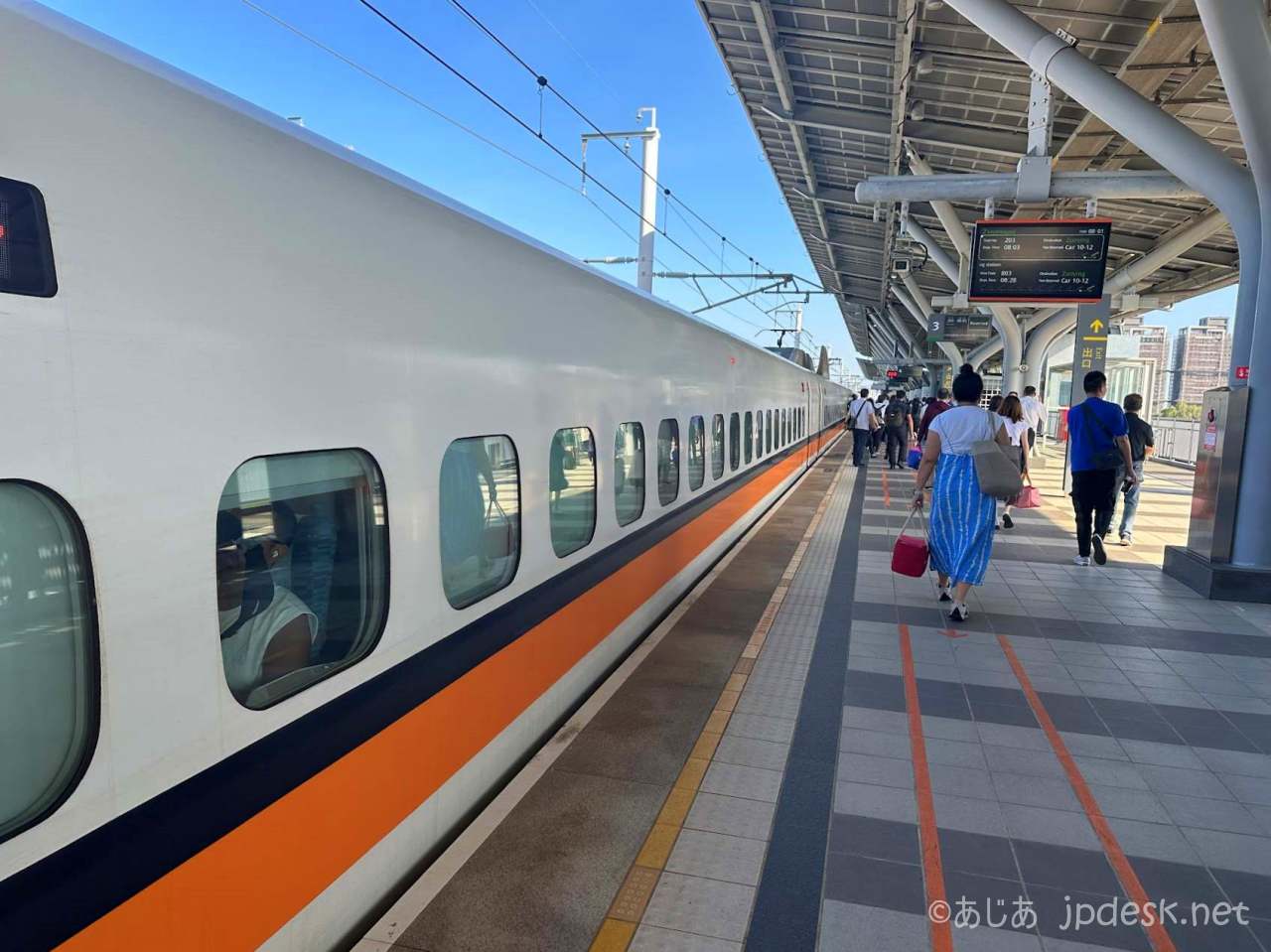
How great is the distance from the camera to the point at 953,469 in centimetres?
603

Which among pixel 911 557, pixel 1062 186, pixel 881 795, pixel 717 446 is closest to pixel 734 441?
pixel 717 446

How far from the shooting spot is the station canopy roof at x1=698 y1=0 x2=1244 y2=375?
29.8ft

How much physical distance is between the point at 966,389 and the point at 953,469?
0.68 m

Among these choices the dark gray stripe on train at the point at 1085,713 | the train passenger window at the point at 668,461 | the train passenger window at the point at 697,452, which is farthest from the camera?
the train passenger window at the point at 697,452

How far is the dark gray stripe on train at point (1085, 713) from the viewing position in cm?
428

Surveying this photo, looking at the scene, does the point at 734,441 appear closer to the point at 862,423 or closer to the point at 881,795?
the point at 881,795

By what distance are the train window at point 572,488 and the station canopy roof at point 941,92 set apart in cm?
713

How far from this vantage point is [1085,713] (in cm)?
455

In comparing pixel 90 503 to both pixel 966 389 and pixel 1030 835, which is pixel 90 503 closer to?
pixel 1030 835

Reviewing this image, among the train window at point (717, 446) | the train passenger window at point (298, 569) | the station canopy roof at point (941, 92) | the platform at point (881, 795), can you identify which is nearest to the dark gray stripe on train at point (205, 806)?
the train passenger window at point (298, 569)

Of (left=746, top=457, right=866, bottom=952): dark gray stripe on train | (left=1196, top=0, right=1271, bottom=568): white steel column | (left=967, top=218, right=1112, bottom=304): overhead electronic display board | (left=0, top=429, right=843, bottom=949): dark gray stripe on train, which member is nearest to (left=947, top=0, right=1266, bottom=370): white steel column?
(left=1196, top=0, right=1271, bottom=568): white steel column

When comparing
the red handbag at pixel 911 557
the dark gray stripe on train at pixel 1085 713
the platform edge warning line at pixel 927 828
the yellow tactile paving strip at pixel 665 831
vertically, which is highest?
the red handbag at pixel 911 557

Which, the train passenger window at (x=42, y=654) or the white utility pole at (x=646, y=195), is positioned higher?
the white utility pole at (x=646, y=195)

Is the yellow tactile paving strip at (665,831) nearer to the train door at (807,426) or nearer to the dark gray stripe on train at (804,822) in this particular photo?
the dark gray stripe on train at (804,822)
